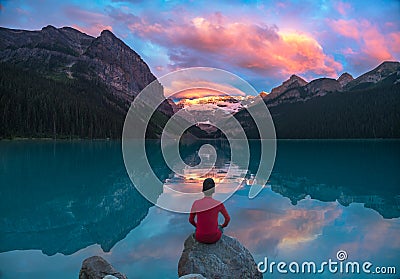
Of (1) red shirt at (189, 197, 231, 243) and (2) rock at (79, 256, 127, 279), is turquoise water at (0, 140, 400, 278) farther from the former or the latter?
(1) red shirt at (189, 197, 231, 243)

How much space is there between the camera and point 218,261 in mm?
6590

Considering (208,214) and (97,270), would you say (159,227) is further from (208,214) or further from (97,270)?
(208,214)

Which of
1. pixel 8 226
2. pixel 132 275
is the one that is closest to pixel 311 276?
pixel 132 275

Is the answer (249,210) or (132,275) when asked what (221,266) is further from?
(249,210)

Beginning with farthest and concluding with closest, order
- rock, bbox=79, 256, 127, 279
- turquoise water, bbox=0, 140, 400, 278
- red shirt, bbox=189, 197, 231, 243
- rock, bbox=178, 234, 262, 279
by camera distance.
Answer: turquoise water, bbox=0, 140, 400, 278 → rock, bbox=79, 256, 127, 279 → rock, bbox=178, 234, 262, 279 → red shirt, bbox=189, 197, 231, 243

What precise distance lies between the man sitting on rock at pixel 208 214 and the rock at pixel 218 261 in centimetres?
21

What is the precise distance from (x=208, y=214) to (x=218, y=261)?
3.54 ft

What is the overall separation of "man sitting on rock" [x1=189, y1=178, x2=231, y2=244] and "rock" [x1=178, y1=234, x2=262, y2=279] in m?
0.21

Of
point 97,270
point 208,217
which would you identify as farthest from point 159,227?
point 208,217

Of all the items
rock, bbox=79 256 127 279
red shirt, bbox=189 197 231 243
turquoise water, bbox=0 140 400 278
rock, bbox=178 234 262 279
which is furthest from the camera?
turquoise water, bbox=0 140 400 278

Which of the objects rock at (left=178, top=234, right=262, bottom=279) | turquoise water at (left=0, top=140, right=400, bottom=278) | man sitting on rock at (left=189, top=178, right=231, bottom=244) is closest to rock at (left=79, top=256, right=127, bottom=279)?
turquoise water at (left=0, top=140, right=400, bottom=278)

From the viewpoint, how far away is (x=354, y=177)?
2692 centimetres

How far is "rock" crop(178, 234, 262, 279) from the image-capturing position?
652 centimetres

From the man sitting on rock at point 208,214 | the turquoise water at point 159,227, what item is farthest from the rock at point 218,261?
the turquoise water at point 159,227
